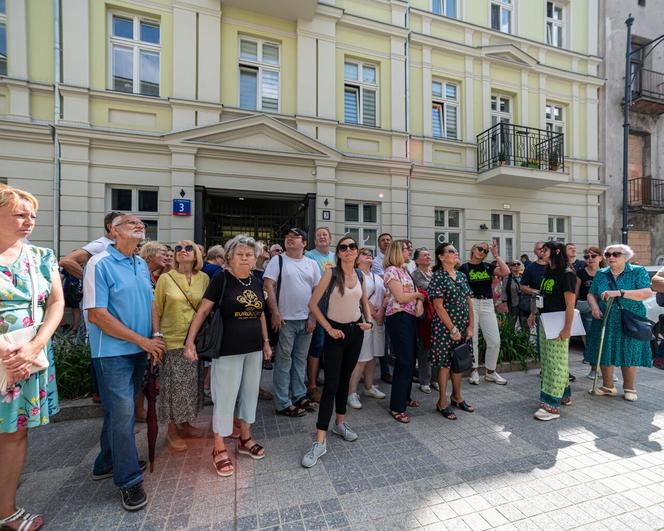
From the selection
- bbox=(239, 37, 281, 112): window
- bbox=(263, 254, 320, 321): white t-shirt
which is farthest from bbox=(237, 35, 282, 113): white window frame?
bbox=(263, 254, 320, 321): white t-shirt

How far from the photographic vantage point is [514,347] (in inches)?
217

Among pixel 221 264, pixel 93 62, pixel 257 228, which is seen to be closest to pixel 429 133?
pixel 257 228

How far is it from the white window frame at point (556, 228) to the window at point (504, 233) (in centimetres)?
Result: 139

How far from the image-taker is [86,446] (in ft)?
10.4

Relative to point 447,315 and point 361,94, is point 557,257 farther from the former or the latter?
point 361,94

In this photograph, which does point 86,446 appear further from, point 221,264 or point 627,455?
point 627,455

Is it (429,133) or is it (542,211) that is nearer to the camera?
(429,133)

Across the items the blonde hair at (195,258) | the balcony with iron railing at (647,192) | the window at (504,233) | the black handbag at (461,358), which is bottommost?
the black handbag at (461,358)

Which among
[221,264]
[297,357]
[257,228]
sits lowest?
[297,357]

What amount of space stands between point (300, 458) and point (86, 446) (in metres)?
2.09

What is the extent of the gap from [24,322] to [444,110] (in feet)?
35.9

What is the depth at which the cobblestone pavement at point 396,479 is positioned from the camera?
2.27 metres

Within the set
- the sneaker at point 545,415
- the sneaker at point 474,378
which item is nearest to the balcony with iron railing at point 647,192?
the sneaker at point 474,378

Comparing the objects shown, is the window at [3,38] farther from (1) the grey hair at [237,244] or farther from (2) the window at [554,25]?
(2) the window at [554,25]
